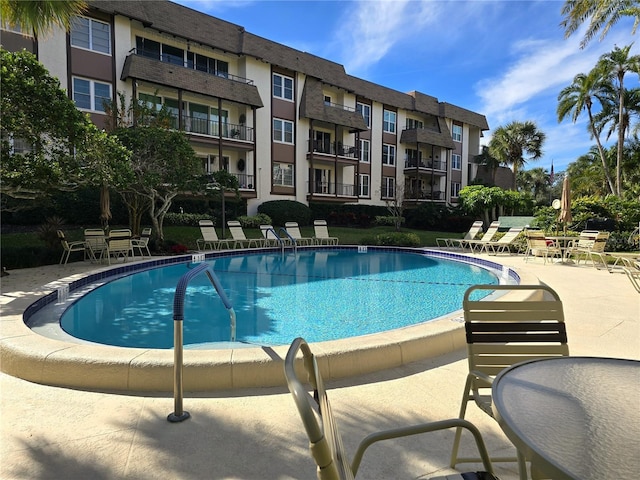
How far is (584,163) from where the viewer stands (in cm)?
4081

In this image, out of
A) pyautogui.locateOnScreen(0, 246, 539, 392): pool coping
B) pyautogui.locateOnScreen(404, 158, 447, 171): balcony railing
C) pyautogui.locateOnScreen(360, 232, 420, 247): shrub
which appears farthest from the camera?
pyautogui.locateOnScreen(404, 158, 447, 171): balcony railing

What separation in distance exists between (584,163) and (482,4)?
116 feet

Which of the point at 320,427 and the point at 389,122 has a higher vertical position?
the point at 389,122

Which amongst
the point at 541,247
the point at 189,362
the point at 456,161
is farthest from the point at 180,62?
the point at 456,161

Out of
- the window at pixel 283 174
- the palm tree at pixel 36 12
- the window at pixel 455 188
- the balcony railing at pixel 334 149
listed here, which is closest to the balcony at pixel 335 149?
the balcony railing at pixel 334 149

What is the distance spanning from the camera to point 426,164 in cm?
3594

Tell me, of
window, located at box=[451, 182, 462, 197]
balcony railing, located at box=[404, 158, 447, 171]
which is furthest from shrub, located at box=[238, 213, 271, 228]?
window, located at box=[451, 182, 462, 197]

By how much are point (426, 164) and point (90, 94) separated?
2745cm

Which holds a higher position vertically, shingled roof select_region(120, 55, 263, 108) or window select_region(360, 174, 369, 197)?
shingled roof select_region(120, 55, 263, 108)

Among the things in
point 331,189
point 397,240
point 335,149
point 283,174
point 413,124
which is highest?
point 413,124

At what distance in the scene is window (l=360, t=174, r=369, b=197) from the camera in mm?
31969

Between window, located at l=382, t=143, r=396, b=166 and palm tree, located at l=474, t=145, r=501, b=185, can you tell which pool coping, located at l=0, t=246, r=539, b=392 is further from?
palm tree, located at l=474, t=145, r=501, b=185

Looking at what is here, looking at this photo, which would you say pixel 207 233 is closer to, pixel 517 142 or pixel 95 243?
pixel 95 243

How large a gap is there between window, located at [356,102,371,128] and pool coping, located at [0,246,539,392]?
29832 millimetres
